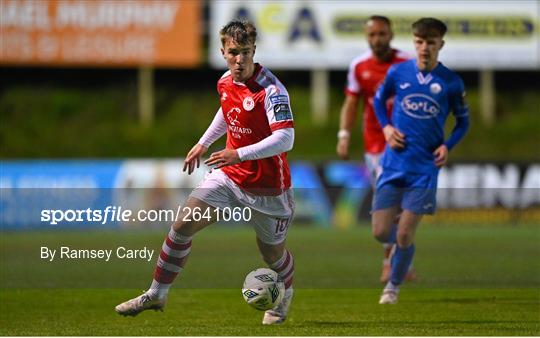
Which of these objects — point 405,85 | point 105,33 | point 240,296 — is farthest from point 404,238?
point 105,33

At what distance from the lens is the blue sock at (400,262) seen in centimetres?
982

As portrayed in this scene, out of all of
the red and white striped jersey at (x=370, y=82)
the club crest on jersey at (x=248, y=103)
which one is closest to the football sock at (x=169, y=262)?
the club crest on jersey at (x=248, y=103)

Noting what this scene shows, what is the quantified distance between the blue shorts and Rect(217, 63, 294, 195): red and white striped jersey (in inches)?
75.6

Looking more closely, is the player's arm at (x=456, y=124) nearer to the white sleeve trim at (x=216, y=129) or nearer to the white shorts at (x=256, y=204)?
the white shorts at (x=256, y=204)

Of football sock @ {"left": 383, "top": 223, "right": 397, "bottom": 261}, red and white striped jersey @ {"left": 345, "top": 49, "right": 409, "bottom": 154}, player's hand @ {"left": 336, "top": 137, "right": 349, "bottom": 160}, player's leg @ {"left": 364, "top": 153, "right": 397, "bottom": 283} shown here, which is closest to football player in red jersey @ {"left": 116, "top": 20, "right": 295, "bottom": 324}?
player's leg @ {"left": 364, "top": 153, "right": 397, "bottom": 283}

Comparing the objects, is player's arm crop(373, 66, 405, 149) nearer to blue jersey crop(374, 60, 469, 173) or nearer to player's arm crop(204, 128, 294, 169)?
blue jersey crop(374, 60, 469, 173)

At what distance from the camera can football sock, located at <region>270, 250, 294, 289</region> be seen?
823 centimetres

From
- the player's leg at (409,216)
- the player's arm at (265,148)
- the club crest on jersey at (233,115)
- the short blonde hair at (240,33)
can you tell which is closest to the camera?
the player's arm at (265,148)

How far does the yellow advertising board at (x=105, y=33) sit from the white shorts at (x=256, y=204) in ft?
72.1

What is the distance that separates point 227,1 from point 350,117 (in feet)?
60.8

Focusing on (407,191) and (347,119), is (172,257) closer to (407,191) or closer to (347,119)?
(407,191)

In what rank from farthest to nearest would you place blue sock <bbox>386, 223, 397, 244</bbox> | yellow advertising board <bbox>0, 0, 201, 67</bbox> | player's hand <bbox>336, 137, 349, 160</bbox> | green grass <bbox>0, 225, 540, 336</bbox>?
yellow advertising board <bbox>0, 0, 201, 67</bbox> < player's hand <bbox>336, 137, 349, 160</bbox> < blue sock <bbox>386, 223, 397, 244</bbox> < green grass <bbox>0, 225, 540, 336</bbox>

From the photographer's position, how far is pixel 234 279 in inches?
420
